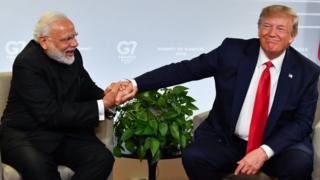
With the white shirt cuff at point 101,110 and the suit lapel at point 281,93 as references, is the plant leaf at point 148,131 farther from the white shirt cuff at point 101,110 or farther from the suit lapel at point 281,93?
the suit lapel at point 281,93

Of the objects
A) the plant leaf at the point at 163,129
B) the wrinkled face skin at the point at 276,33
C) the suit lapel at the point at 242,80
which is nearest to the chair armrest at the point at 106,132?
the plant leaf at the point at 163,129

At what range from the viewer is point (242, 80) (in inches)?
120

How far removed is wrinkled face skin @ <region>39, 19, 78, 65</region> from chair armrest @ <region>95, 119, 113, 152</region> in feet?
1.42

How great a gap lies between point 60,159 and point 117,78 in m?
1.39

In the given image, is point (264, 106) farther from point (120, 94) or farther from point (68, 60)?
point (68, 60)

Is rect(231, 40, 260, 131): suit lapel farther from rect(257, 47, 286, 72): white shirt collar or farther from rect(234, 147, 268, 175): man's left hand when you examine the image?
rect(234, 147, 268, 175): man's left hand

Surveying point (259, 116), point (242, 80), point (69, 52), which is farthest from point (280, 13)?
point (69, 52)

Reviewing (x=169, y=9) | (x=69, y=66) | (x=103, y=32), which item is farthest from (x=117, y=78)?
(x=69, y=66)

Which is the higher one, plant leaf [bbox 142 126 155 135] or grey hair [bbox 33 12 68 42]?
grey hair [bbox 33 12 68 42]

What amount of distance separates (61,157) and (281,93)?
1257 millimetres

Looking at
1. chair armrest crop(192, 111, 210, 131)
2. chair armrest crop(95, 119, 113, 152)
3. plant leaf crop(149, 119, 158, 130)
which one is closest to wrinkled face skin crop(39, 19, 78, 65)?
chair armrest crop(95, 119, 113, 152)

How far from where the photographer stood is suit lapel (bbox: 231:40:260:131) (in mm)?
3037

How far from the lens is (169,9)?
14.4 ft

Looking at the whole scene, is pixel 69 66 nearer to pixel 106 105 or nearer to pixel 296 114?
pixel 106 105
